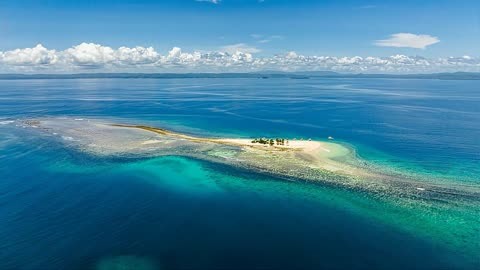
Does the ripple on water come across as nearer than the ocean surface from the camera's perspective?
Yes

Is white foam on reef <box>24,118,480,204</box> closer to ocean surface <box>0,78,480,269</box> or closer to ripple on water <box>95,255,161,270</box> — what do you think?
ocean surface <box>0,78,480,269</box>

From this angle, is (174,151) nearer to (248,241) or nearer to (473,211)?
(248,241)

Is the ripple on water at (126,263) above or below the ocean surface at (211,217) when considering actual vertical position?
below

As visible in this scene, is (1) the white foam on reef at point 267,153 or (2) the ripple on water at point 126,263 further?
(1) the white foam on reef at point 267,153

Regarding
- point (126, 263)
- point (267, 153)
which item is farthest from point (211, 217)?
point (267, 153)

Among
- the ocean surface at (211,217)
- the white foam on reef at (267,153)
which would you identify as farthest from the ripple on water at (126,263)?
the white foam on reef at (267,153)

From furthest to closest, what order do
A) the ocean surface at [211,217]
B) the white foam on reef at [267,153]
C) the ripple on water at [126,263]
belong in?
the white foam on reef at [267,153]
the ocean surface at [211,217]
the ripple on water at [126,263]

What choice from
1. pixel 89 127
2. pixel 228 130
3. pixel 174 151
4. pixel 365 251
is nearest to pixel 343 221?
pixel 365 251

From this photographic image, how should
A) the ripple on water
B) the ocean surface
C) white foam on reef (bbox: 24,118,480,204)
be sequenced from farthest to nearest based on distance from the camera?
white foam on reef (bbox: 24,118,480,204)
the ocean surface
the ripple on water

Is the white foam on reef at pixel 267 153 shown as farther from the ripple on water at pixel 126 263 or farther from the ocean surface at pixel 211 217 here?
the ripple on water at pixel 126 263

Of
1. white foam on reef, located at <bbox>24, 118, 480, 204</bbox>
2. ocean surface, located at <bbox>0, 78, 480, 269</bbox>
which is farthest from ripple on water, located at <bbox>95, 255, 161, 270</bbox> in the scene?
white foam on reef, located at <bbox>24, 118, 480, 204</bbox>

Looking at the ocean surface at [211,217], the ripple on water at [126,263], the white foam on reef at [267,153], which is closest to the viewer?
the ripple on water at [126,263]
